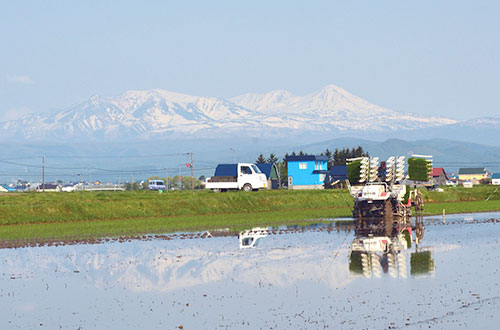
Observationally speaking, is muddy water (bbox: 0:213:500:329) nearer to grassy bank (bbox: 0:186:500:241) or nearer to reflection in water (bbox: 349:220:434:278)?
reflection in water (bbox: 349:220:434:278)

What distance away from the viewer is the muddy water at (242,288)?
2389 centimetres

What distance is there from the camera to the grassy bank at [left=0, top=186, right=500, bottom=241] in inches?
2127

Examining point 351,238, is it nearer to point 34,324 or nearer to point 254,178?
point 34,324

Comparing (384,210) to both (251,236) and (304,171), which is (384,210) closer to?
(251,236)

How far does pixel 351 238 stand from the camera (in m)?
45.4

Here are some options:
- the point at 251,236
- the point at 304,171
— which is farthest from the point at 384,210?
the point at 304,171

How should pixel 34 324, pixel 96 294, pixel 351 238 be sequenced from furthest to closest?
pixel 351 238 → pixel 96 294 → pixel 34 324

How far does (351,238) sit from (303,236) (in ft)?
10.3

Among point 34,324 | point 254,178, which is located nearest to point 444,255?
point 34,324

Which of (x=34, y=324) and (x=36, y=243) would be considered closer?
(x=34, y=324)

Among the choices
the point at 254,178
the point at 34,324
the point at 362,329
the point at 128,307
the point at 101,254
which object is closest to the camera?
the point at 362,329

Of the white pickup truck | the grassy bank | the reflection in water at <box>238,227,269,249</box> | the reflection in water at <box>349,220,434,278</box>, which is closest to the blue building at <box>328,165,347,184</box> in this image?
the white pickup truck

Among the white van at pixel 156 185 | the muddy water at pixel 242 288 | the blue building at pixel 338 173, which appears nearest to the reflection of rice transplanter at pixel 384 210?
the muddy water at pixel 242 288

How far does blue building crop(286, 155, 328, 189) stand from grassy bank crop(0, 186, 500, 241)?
60184 mm
